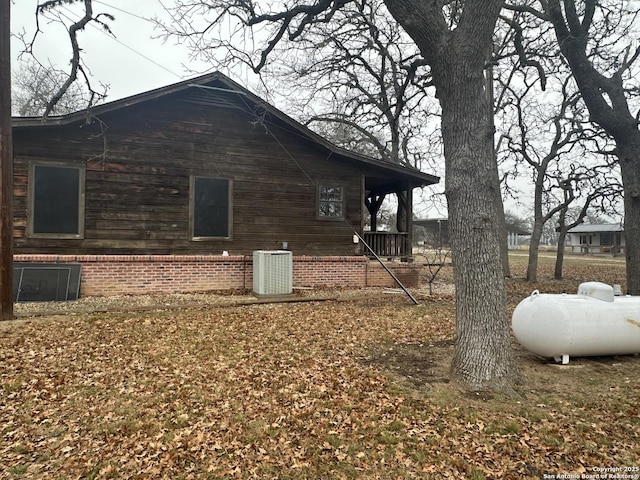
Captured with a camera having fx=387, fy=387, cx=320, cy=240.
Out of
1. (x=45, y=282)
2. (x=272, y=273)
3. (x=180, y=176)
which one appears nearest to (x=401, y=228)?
(x=272, y=273)

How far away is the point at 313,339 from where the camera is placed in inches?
240

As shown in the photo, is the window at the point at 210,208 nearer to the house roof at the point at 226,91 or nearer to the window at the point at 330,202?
the house roof at the point at 226,91

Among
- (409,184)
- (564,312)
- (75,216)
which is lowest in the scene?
(564,312)

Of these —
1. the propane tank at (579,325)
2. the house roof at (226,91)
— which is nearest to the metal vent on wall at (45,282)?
the house roof at (226,91)

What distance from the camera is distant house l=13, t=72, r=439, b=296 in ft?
30.2

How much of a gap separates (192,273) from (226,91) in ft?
16.3

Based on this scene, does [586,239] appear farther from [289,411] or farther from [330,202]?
[289,411]

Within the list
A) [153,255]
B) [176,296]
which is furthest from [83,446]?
[153,255]

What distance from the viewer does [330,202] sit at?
11883mm

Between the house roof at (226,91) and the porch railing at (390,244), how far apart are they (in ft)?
5.94

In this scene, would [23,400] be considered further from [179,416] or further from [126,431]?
[179,416]

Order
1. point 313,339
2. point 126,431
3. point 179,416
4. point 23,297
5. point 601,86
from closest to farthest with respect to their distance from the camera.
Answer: point 126,431, point 179,416, point 313,339, point 23,297, point 601,86

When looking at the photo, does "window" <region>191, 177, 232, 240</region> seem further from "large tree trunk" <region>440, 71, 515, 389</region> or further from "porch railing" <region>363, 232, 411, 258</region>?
"large tree trunk" <region>440, 71, 515, 389</region>

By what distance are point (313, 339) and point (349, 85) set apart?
16.2 m
